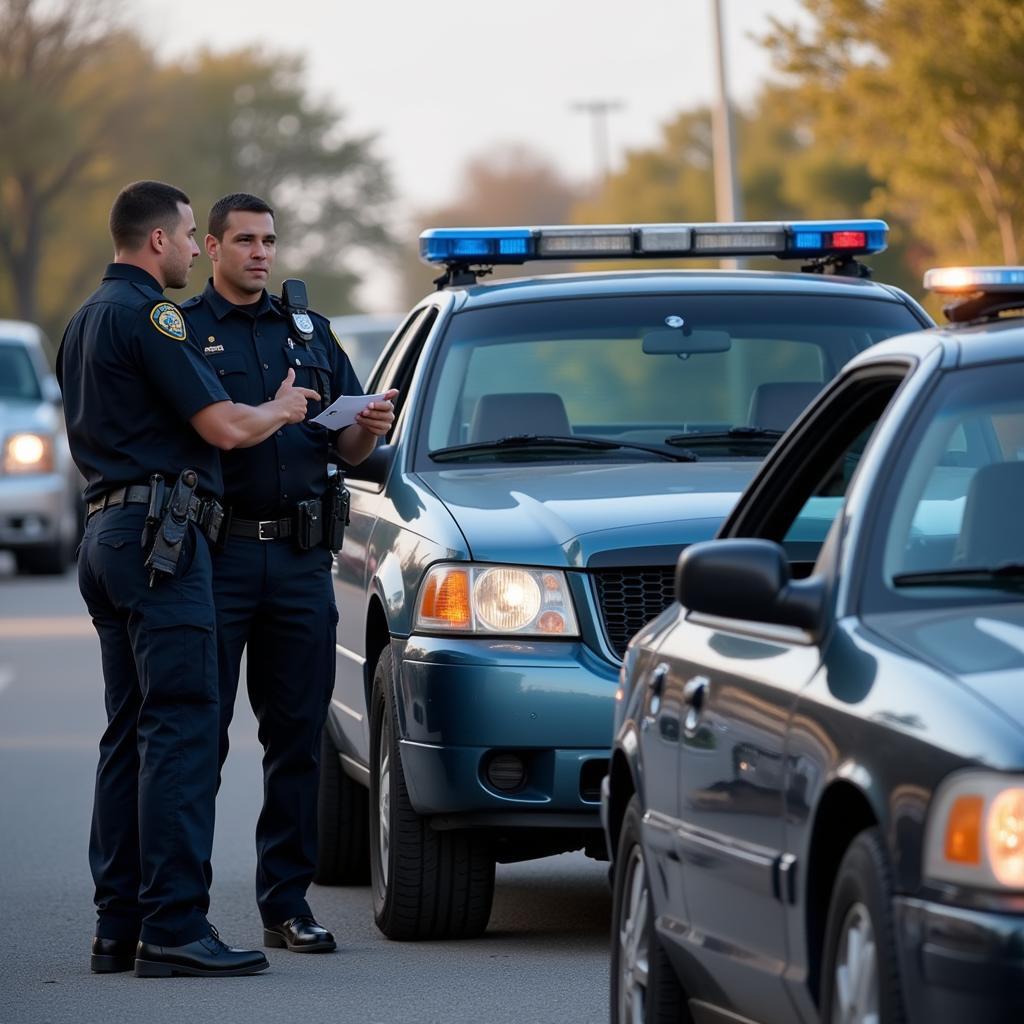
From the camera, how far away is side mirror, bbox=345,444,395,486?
26.9 feet

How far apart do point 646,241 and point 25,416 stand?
57.3 feet

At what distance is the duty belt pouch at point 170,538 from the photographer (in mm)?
7109

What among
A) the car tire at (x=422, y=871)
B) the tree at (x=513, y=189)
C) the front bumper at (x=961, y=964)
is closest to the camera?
the front bumper at (x=961, y=964)

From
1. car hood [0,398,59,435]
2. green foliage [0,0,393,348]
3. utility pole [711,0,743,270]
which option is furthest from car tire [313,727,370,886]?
green foliage [0,0,393,348]

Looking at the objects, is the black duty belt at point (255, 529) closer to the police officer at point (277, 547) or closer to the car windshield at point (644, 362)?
the police officer at point (277, 547)

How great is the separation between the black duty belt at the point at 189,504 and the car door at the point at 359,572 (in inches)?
33.4

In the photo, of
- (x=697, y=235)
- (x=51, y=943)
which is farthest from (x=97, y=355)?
(x=697, y=235)

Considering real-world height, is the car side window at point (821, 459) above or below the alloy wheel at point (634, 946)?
above

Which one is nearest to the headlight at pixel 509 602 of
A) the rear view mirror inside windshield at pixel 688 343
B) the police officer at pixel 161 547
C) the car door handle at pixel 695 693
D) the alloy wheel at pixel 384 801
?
the alloy wheel at pixel 384 801

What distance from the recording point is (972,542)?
189 inches

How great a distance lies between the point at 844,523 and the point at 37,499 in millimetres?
21918

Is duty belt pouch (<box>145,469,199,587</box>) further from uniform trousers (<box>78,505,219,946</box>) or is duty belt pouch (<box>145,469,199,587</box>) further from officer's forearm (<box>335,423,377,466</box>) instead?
officer's forearm (<box>335,423,377,466</box>)

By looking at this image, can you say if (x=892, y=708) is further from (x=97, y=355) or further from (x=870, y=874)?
(x=97, y=355)

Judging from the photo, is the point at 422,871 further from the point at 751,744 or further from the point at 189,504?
the point at 751,744
